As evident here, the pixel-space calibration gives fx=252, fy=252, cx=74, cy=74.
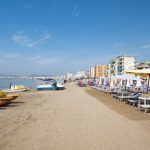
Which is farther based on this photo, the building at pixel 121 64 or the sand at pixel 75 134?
the building at pixel 121 64

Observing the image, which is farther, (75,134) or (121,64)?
(121,64)

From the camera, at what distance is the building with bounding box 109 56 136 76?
A: 12588 cm

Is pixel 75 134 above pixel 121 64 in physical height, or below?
below

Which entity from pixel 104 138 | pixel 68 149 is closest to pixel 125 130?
pixel 104 138

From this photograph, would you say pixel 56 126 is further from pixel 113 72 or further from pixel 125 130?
pixel 113 72

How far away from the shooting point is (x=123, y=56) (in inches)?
5128

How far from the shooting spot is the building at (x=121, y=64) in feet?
413

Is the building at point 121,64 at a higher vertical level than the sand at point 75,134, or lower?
higher

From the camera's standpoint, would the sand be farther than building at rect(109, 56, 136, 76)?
No

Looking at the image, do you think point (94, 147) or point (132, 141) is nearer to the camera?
point (94, 147)

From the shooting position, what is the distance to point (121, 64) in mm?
129750

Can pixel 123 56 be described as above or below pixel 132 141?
above

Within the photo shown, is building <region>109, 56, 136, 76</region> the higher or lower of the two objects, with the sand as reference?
higher

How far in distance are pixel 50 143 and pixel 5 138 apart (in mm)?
1566
